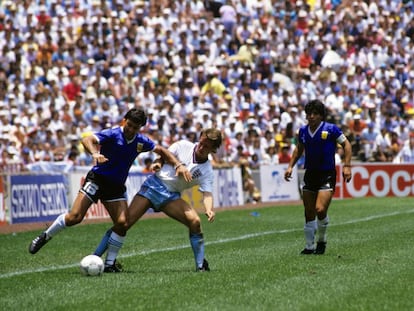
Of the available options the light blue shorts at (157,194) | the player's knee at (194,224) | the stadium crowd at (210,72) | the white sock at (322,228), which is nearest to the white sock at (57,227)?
the light blue shorts at (157,194)

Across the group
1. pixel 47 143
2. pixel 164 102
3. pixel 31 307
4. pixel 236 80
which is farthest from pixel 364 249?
pixel 236 80

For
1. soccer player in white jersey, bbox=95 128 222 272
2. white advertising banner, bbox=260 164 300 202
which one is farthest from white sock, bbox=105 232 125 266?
white advertising banner, bbox=260 164 300 202

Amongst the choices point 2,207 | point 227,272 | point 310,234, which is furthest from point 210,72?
point 227,272

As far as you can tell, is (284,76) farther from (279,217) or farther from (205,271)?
(205,271)

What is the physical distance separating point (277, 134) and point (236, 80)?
7.68ft

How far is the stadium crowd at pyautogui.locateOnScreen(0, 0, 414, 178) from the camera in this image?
27836 millimetres

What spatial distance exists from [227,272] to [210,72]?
19.9 meters

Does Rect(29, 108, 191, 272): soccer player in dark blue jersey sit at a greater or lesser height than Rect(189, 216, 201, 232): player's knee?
greater

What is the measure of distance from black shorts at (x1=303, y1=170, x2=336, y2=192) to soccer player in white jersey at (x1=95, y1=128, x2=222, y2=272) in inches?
94.9

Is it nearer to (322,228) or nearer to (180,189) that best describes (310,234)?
(322,228)

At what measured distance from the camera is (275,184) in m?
30.1

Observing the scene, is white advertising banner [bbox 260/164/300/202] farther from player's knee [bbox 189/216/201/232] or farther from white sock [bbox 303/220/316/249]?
player's knee [bbox 189/216/201/232]

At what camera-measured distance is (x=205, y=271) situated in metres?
12.3

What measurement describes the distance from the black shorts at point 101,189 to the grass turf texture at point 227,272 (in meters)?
0.94
